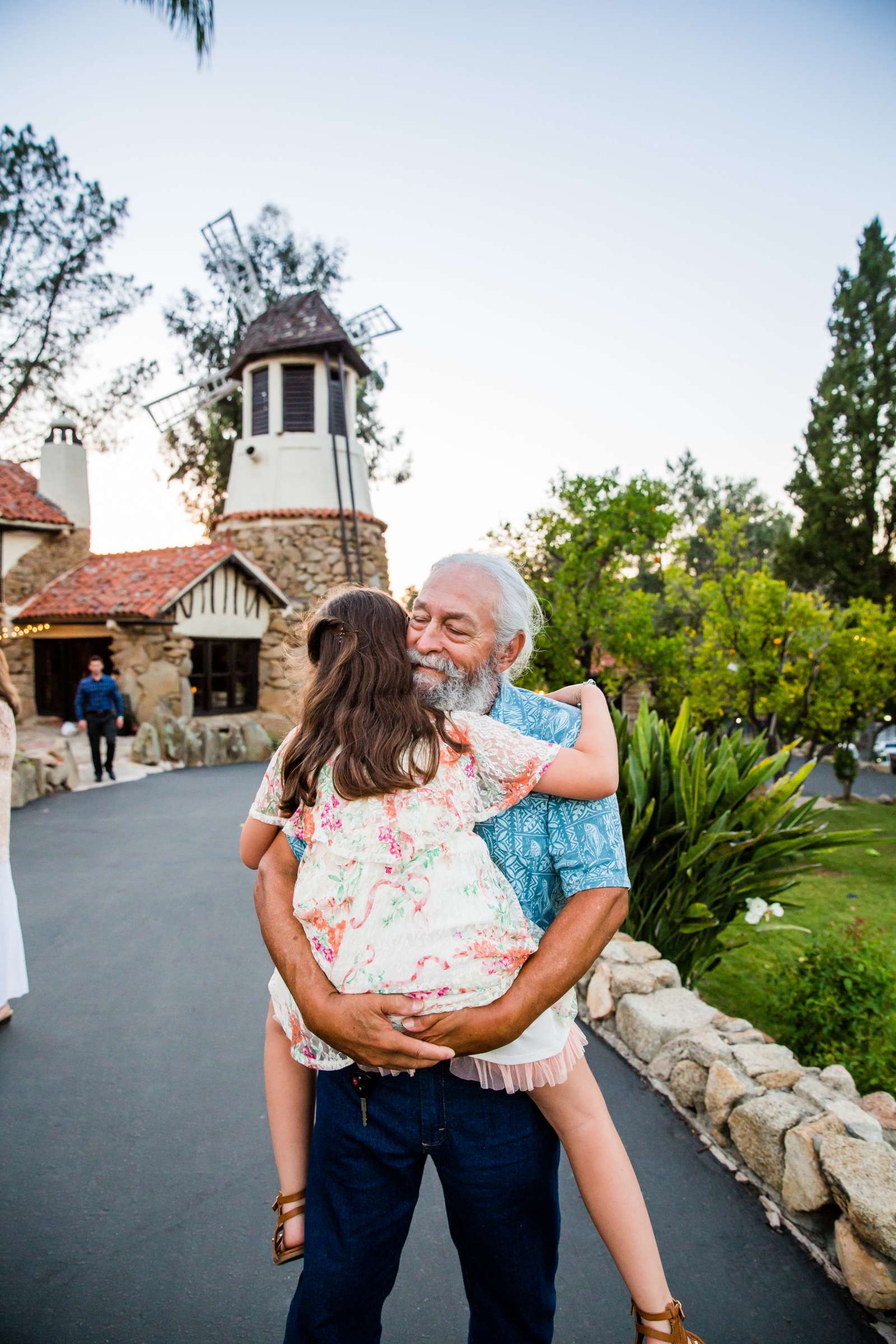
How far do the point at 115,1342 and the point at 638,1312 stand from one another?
56.1 inches

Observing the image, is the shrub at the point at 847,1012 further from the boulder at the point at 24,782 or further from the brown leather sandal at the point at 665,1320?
the boulder at the point at 24,782

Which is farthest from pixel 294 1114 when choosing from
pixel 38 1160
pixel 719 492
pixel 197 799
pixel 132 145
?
pixel 719 492

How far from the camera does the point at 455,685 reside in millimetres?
1658

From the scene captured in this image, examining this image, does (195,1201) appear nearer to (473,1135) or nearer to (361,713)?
(473,1135)

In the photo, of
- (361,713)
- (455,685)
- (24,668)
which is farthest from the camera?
(24,668)

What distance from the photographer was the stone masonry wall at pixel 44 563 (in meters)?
15.8

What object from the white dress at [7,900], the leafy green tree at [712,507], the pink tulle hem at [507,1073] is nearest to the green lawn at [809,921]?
the pink tulle hem at [507,1073]

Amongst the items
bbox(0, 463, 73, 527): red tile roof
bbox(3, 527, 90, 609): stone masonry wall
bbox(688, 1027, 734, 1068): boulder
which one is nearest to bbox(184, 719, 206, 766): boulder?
bbox(3, 527, 90, 609): stone masonry wall

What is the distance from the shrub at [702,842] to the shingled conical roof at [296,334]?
16.2 m

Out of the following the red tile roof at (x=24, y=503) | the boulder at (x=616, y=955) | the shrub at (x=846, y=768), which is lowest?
the shrub at (x=846, y=768)

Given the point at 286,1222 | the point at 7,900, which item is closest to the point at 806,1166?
the point at 286,1222

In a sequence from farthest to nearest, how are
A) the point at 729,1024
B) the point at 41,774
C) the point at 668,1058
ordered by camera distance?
the point at 41,774 < the point at 729,1024 < the point at 668,1058

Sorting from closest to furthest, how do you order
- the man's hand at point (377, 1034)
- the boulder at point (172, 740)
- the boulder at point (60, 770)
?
1. the man's hand at point (377, 1034)
2. the boulder at point (60, 770)
3. the boulder at point (172, 740)

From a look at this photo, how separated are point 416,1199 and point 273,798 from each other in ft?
2.79
